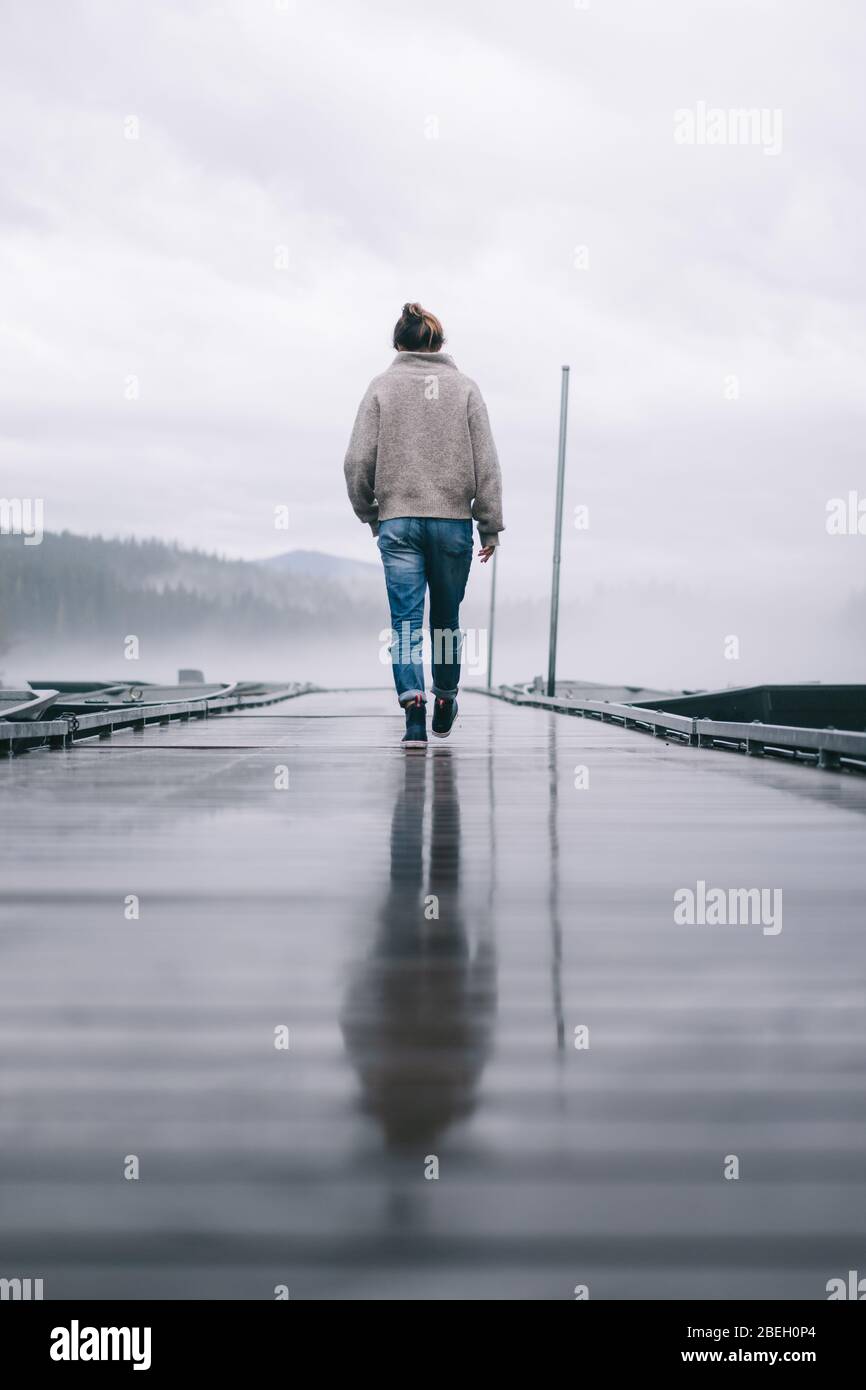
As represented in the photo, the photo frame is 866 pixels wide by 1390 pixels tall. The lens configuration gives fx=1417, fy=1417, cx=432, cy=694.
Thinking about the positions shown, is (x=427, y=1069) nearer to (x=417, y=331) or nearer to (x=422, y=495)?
(x=422, y=495)

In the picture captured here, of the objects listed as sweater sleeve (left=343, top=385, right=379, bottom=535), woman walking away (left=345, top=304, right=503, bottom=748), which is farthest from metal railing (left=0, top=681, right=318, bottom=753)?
sweater sleeve (left=343, top=385, right=379, bottom=535)

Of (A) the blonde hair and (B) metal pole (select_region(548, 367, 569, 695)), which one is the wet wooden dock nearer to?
(A) the blonde hair

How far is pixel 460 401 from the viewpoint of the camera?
8297mm

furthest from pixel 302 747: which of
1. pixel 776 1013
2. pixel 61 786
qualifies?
pixel 776 1013

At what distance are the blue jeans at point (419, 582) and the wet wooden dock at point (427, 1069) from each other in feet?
12.7

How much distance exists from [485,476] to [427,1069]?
649cm

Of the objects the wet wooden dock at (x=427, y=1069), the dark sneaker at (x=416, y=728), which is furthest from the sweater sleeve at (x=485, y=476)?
the wet wooden dock at (x=427, y=1069)

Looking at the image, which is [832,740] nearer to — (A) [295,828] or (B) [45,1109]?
(A) [295,828]

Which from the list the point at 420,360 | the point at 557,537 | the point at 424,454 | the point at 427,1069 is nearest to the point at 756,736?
the point at 424,454

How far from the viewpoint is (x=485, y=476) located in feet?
27.1

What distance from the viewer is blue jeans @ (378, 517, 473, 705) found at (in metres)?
8.09

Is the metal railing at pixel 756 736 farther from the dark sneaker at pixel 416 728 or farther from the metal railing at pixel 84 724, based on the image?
the metal railing at pixel 84 724

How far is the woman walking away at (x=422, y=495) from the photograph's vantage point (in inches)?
320
